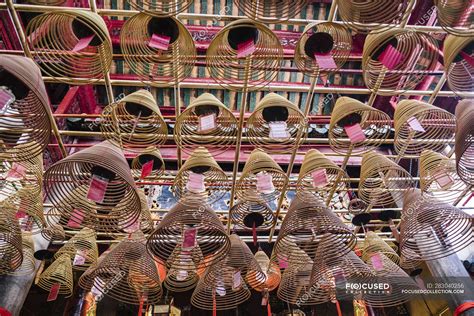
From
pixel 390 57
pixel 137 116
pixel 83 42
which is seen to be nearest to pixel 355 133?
pixel 390 57

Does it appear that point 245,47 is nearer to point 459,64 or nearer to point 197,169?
point 197,169

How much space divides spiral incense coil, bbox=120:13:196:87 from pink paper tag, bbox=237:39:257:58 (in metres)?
0.45

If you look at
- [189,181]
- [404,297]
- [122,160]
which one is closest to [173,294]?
[189,181]

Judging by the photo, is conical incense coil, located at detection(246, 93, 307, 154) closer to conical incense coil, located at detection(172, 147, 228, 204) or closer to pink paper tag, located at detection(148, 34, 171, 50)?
conical incense coil, located at detection(172, 147, 228, 204)

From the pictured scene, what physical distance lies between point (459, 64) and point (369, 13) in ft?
4.30

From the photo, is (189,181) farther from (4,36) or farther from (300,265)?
(4,36)

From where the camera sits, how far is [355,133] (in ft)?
12.0

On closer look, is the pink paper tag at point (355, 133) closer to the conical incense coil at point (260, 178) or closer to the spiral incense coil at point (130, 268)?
the conical incense coil at point (260, 178)

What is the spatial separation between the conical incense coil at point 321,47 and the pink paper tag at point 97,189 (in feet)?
6.72

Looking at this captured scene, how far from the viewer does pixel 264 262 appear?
5.43 m

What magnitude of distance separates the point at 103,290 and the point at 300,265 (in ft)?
8.32

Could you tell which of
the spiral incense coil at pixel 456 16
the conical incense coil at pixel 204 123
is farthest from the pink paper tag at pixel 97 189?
the spiral incense coil at pixel 456 16

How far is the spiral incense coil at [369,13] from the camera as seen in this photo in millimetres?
3076

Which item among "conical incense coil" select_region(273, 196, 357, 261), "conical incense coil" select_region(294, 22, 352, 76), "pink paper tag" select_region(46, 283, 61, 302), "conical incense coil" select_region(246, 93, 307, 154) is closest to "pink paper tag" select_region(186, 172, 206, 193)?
"conical incense coil" select_region(246, 93, 307, 154)
